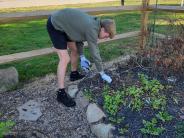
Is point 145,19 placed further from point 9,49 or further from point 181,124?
point 181,124

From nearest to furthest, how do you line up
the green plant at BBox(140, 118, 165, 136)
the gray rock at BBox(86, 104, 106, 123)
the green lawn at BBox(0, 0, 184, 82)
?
the green plant at BBox(140, 118, 165, 136) → the gray rock at BBox(86, 104, 106, 123) → the green lawn at BBox(0, 0, 184, 82)

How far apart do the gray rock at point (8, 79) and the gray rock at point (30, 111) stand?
1.64 feet

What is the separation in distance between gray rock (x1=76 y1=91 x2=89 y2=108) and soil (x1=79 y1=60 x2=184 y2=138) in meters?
0.11

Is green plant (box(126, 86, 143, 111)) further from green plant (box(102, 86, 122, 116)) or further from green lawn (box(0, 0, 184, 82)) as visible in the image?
green lawn (box(0, 0, 184, 82))

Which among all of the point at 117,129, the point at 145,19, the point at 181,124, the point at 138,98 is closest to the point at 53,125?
the point at 117,129

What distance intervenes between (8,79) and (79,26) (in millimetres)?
1389

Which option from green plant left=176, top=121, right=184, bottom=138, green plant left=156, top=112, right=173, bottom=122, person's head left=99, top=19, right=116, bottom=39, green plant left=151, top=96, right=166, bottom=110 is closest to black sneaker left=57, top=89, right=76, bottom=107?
person's head left=99, top=19, right=116, bottom=39

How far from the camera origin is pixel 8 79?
215 inches

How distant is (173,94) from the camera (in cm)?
511

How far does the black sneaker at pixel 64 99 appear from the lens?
5016mm

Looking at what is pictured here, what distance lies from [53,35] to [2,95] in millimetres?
1121

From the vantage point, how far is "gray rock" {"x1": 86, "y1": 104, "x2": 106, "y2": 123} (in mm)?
4677

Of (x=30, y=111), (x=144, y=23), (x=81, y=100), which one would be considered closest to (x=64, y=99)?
(x=81, y=100)

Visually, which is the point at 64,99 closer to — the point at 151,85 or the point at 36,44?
the point at 151,85
